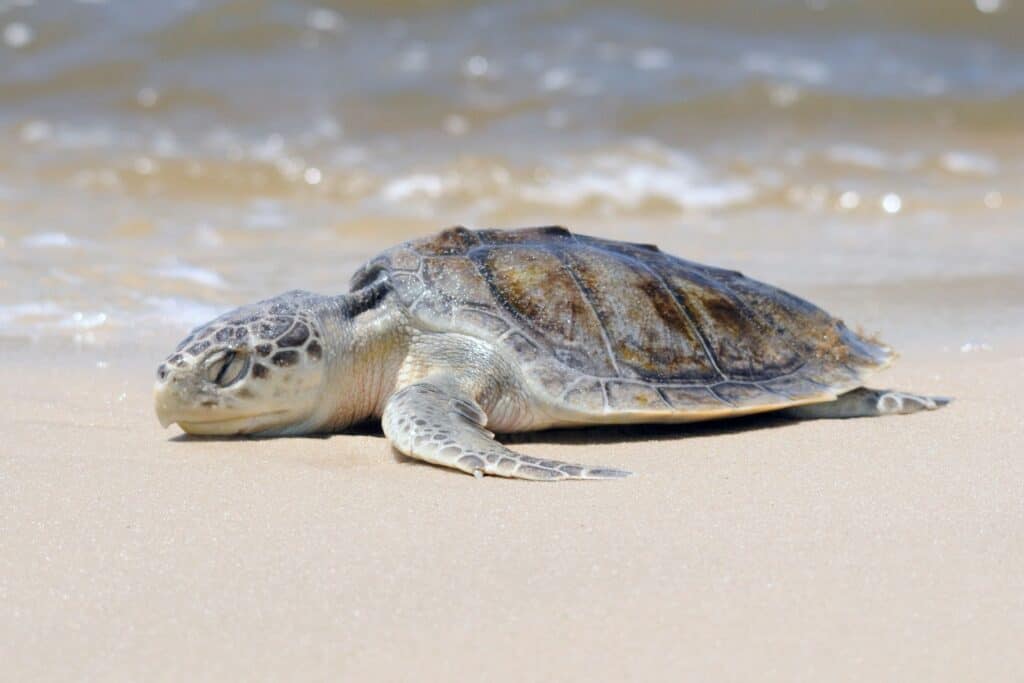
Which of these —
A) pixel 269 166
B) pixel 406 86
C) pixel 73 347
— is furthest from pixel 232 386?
pixel 406 86

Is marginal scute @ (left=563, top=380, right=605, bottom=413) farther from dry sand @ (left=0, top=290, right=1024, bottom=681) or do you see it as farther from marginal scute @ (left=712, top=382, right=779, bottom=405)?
marginal scute @ (left=712, top=382, right=779, bottom=405)

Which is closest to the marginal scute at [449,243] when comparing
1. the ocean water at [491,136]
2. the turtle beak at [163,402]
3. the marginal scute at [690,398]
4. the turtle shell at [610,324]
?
the turtle shell at [610,324]

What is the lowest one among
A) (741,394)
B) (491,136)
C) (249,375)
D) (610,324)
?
(249,375)

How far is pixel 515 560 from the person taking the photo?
2.67 m

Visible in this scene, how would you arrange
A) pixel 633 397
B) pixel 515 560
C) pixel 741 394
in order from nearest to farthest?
1. pixel 515 560
2. pixel 633 397
3. pixel 741 394

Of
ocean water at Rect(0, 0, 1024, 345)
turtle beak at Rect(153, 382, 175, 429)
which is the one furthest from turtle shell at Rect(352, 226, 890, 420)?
Answer: ocean water at Rect(0, 0, 1024, 345)

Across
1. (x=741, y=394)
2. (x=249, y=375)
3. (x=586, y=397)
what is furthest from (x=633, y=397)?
(x=249, y=375)

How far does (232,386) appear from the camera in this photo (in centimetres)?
381

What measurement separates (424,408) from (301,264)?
413cm

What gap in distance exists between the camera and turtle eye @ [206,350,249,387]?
380 cm

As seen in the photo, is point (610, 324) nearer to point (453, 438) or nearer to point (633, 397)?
point (633, 397)

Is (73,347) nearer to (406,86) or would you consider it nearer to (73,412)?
(73,412)

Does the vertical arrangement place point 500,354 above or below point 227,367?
above

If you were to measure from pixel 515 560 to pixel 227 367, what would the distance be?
154 centimetres
